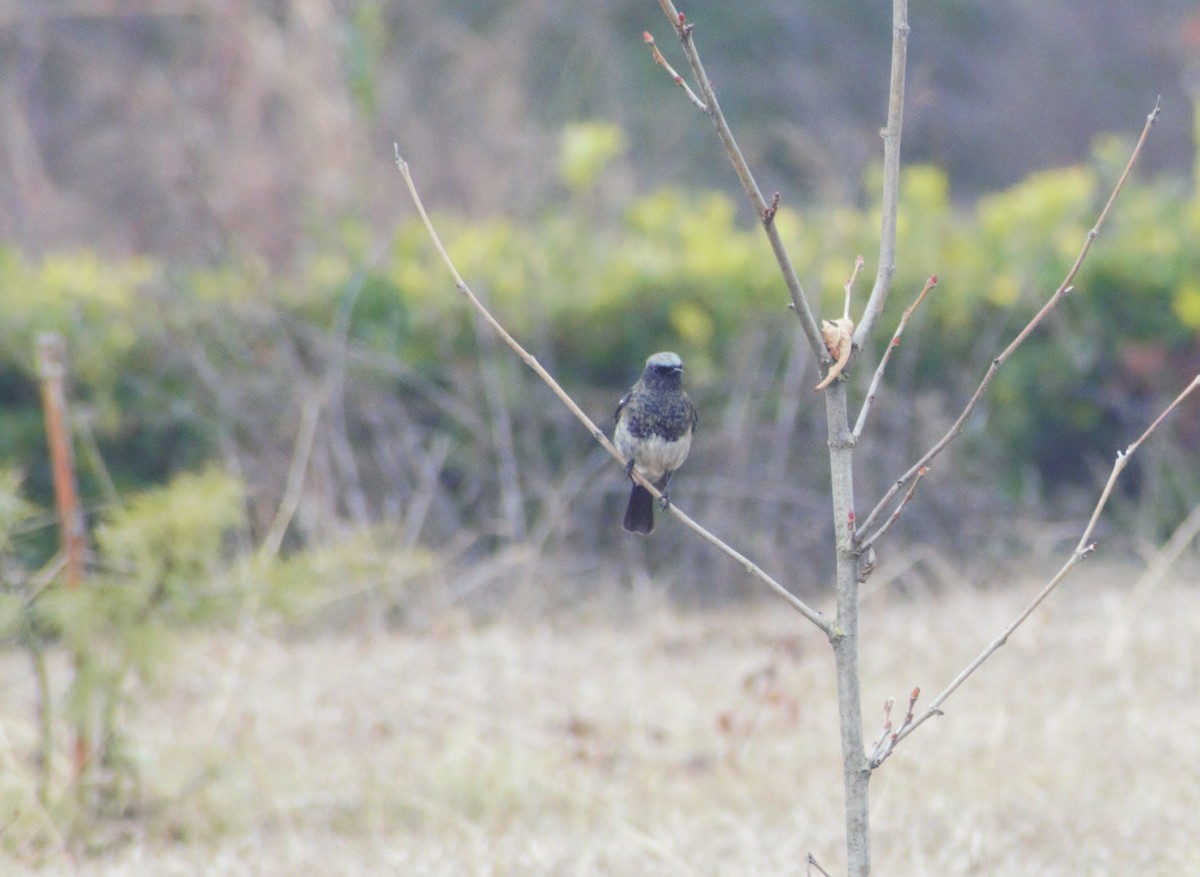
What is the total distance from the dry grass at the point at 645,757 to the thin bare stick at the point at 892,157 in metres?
1.70

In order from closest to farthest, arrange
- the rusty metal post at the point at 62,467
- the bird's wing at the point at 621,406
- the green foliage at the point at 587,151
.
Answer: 1. the bird's wing at the point at 621,406
2. the rusty metal post at the point at 62,467
3. the green foliage at the point at 587,151

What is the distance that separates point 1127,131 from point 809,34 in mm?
4363

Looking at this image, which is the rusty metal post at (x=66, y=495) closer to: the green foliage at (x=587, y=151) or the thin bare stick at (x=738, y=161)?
the thin bare stick at (x=738, y=161)

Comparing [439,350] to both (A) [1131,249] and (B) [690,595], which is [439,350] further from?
(A) [1131,249]

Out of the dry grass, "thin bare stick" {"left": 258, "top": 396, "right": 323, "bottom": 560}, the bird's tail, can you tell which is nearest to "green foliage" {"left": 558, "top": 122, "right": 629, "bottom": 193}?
"thin bare stick" {"left": 258, "top": 396, "right": 323, "bottom": 560}

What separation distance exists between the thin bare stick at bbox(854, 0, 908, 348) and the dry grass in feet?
5.59

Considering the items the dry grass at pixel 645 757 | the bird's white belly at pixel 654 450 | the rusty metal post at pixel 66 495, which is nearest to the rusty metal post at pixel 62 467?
the rusty metal post at pixel 66 495

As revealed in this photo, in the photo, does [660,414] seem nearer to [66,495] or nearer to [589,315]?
[66,495]

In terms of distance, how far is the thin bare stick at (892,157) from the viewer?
191 cm

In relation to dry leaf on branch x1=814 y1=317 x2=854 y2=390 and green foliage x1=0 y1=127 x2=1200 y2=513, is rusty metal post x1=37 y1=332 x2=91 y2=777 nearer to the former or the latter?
dry leaf on branch x1=814 y1=317 x2=854 y2=390

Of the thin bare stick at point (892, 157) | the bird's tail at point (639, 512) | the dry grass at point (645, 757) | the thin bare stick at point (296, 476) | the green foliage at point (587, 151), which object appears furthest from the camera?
the green foliage at point (587, 151)

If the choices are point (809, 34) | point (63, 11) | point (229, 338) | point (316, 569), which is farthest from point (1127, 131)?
point (316, 569)

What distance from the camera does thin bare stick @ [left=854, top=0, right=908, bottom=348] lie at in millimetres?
1910

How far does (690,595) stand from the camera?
7105mm
